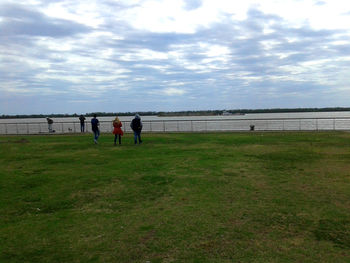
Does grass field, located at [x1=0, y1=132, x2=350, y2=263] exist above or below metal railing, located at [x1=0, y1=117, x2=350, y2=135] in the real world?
below

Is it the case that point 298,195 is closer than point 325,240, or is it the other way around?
point 325,240

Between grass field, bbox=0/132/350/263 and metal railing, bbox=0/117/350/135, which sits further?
metal railing, bbox=0/117/350/135

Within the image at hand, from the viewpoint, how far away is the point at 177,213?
240 inches

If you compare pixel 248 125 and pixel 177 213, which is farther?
pixel 248 125

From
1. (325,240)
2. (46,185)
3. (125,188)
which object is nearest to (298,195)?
(325,240)

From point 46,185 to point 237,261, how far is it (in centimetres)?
648

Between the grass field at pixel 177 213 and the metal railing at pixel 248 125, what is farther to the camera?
the metal railing at pixel 248 125

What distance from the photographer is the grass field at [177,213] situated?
446 cm

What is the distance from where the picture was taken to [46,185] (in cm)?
869

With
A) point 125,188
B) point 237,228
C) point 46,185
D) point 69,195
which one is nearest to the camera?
point 237,228

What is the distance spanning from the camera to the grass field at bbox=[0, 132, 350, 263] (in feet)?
14.6

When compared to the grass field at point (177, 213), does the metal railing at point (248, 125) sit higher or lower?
higher

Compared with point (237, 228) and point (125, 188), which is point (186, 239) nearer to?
point (237, 228)

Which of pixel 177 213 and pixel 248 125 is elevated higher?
pixel 248 125
